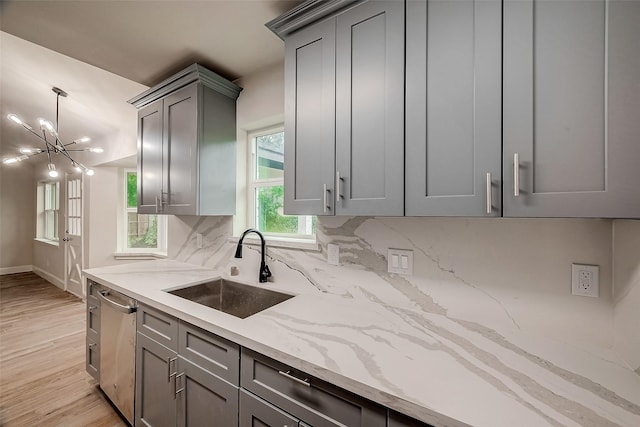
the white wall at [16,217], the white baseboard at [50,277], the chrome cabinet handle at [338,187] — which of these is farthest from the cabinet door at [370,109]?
the white wall at [16,217]

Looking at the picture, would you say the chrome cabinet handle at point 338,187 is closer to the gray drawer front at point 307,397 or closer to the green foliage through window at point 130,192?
the gray drawer front at point 307,397

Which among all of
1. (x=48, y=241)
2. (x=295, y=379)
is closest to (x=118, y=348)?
(x=295, y=379)

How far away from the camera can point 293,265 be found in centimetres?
178

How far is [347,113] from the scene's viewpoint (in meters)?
1.19

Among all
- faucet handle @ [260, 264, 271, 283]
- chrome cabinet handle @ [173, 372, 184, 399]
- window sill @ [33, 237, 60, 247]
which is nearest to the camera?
chrome cabinet handle @ [173, 372, 184, 399]

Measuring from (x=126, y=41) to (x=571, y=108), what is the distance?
231 centimetres

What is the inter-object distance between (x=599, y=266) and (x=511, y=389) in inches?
23.4

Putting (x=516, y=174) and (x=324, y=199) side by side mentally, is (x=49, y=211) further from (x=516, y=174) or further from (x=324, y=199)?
(x=516, y=174)

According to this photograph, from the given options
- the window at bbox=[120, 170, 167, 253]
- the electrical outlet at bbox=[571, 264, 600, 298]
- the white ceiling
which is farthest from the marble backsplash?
the window at bbox=[120, 170, 167, 253]

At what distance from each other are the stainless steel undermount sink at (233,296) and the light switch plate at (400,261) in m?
0.63

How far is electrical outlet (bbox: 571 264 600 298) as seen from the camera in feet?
3.19

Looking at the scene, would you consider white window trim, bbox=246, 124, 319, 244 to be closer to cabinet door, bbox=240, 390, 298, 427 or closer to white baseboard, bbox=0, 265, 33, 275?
cabinet door, bbox=240, 390, 298, 427

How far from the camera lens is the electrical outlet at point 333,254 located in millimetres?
1584

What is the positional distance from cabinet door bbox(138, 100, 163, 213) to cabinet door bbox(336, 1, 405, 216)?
168 centimetres
